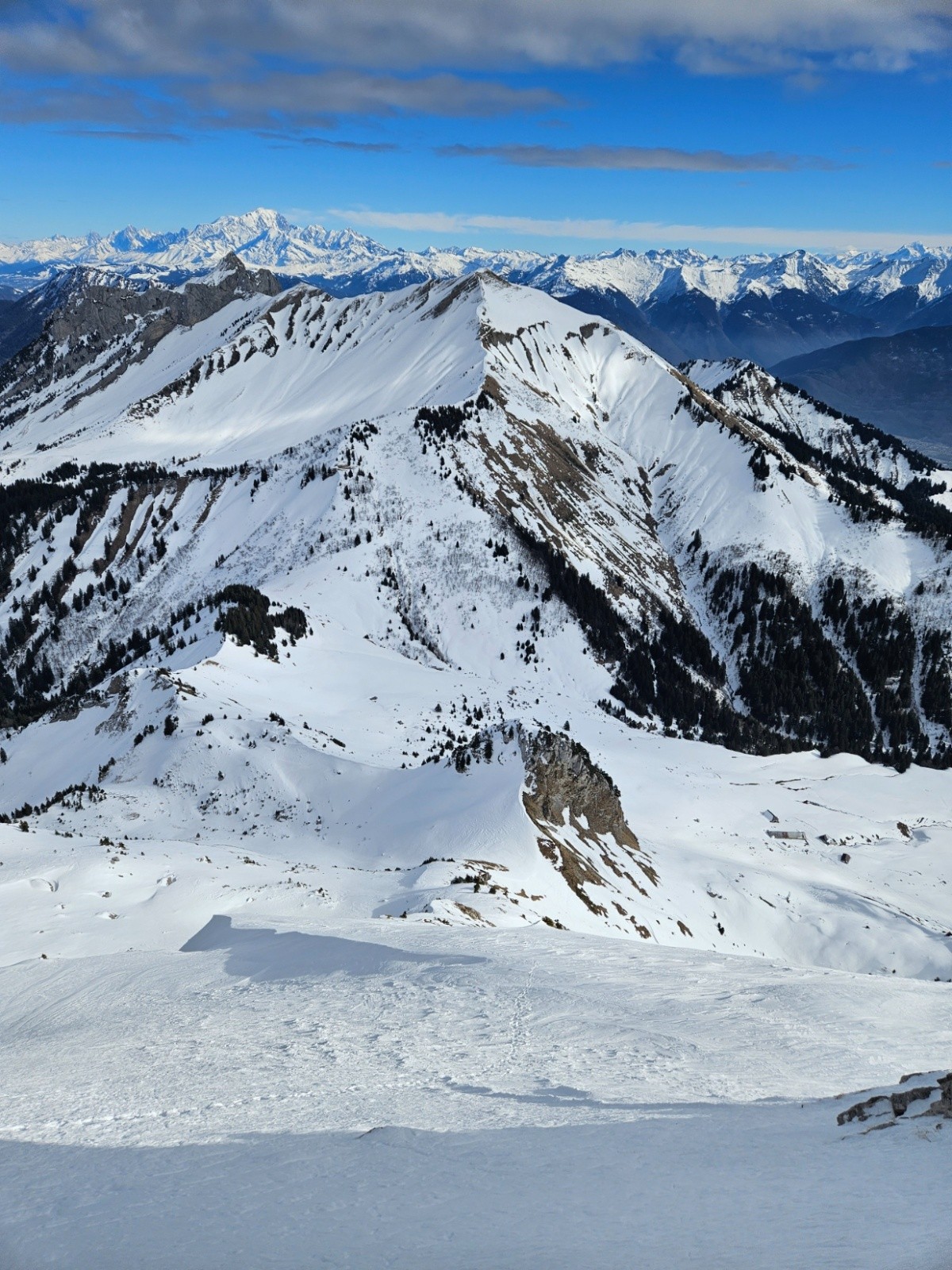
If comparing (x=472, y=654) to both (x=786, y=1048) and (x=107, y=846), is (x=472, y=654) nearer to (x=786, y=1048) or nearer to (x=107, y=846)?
(x=107, y=846)

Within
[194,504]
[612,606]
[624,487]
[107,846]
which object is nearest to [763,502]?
[624,487]

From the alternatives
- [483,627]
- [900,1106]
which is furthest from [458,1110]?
[483,627]

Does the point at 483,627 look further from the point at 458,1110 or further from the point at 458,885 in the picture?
the point at 458,1110

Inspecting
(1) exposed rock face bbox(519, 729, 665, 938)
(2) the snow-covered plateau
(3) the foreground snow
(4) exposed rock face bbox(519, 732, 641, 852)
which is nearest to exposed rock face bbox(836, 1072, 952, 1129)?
(2) the snow-covered plateau

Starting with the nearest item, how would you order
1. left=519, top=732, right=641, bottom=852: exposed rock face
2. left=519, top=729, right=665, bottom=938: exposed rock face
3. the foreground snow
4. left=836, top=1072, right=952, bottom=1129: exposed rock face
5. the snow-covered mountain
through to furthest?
the foreground snow, left=836, top=1072, right=952, bottom=1129: exposed rock face, left=519, top=729, right=665, bottom=938: exposed rock face, left=519, top=732, right=641, bottom=852: exposed rock face, the snow-covered mountain

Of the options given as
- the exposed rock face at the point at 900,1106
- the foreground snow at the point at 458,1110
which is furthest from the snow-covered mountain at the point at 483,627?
the exposed rock face at the point at 900,1106

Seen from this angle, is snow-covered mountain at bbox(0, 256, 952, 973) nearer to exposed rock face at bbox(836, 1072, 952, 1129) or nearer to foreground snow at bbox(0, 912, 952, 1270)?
foreground snow at bbox(0, 912, 952, 1270)
